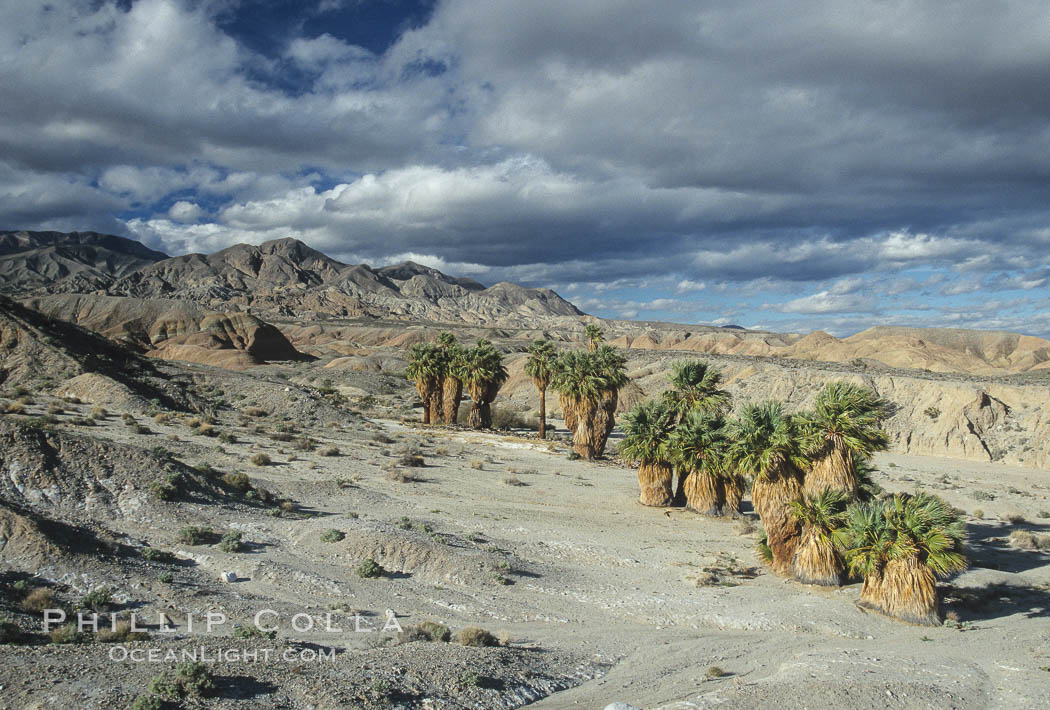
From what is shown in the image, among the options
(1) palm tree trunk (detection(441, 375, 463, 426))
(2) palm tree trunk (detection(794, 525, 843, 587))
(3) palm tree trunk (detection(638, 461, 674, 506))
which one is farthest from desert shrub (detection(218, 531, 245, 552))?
(1) palm tree trunk (detection(441, 375, 463, 426))

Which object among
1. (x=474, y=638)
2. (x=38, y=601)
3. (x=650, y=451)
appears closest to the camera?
(x=38, y=601)

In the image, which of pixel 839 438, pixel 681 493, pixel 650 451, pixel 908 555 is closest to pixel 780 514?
pixel 839 438

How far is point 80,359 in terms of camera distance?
4172 centimetres

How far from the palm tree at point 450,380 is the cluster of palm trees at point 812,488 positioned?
73.4 feet

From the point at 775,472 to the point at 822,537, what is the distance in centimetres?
231

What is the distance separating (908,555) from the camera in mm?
16203

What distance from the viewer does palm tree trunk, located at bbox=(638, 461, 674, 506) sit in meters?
27.6

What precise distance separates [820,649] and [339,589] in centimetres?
1084

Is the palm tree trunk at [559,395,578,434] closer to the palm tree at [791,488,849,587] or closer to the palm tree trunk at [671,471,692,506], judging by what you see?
the palm tree trunk at [671,471,692,506]

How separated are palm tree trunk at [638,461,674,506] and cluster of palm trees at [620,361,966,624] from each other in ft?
0.14

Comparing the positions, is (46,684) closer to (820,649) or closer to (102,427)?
(820,649)

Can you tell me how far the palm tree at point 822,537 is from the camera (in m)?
18.5

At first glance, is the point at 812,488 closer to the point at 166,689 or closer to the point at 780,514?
the point at 780,514

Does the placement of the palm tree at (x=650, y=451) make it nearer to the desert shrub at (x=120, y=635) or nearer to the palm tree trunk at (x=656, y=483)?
the palm tree trunk at (x=656, y=483)
